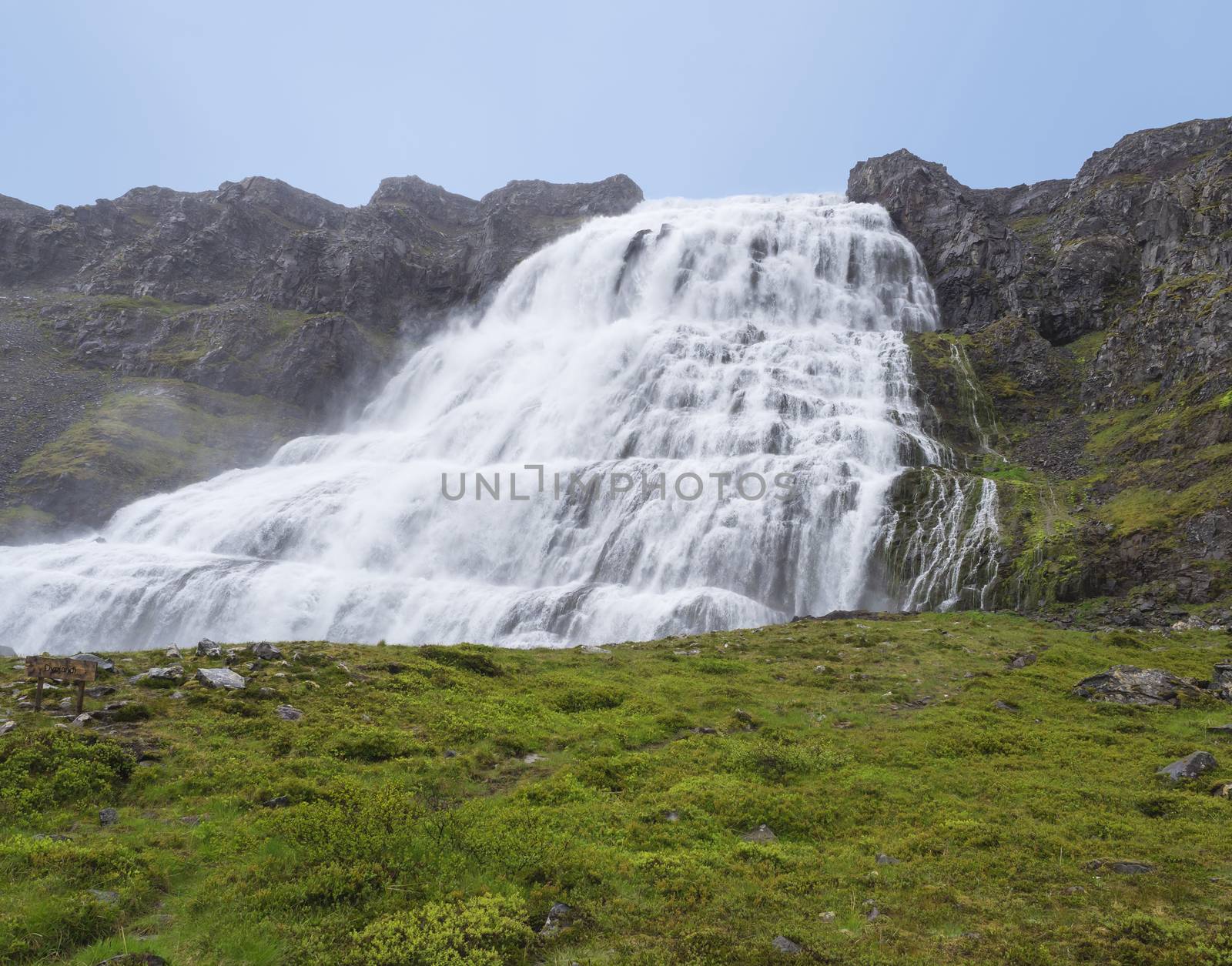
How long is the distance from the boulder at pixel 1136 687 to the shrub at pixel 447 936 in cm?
1486

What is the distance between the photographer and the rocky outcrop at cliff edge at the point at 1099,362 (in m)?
27.0

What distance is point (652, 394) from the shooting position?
49.3 metres

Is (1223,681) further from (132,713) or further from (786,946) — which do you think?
(132,713)

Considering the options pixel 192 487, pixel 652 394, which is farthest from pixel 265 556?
pixel 652 394

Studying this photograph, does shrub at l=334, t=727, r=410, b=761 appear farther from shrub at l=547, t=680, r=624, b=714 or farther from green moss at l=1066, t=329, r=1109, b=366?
green moss at l=1066, t=329, r=1109, b=366

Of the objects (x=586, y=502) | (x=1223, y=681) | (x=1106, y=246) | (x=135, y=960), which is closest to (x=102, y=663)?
(x=135, y=960)

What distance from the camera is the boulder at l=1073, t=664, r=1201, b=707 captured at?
579 inches

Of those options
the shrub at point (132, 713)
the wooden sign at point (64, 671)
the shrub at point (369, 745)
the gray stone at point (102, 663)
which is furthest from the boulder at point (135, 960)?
the gray stone at point (102, 663)

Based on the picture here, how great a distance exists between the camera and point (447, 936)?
6.00m

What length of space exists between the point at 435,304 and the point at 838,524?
75.2 m

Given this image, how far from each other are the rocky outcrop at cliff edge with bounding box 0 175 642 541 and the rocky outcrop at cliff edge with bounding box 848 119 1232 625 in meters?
57.9

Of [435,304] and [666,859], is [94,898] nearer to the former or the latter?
[666,859]

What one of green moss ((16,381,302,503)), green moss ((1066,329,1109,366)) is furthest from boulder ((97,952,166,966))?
green moss ((1066,329,1109,366))

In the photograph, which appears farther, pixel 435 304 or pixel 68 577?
pixel 435 304
